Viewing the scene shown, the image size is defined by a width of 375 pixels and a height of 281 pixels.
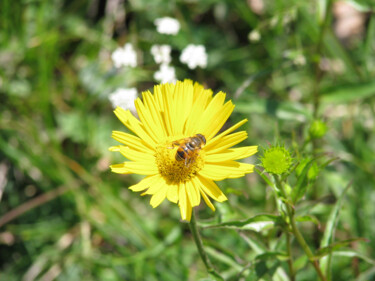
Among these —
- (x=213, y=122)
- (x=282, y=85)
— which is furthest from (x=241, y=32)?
(x=213, y=122)

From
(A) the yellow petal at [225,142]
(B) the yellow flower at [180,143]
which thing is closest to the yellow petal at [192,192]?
(B) the yellow flower at [180,143]

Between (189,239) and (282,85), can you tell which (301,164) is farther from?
(282,85)

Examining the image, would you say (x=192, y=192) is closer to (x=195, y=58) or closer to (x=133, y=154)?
(x=133, y=154)

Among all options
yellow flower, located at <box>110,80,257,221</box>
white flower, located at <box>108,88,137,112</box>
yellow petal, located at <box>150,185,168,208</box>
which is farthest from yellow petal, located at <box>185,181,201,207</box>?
white flower, located at <box>108,88,137,112</box>

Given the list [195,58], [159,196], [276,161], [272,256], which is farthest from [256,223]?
[195,58]

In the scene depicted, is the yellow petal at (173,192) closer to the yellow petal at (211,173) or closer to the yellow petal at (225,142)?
the yellow petal at (211,173)
